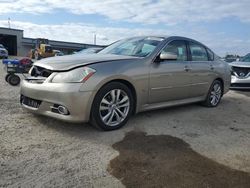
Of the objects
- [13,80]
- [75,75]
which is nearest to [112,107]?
[75,75]

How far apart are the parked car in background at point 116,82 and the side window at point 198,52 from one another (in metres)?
0.04

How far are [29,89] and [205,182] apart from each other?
114 inches

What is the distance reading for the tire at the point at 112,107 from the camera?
Answer: 4.30 metres

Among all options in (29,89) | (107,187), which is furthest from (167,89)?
(107,187)

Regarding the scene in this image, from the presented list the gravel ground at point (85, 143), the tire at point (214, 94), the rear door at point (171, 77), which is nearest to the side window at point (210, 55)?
the tire at point (214, 94)

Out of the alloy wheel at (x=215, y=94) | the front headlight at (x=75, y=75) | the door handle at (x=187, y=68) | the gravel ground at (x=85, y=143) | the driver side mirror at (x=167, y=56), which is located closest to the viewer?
the gravel ground at (x=85, y=143)

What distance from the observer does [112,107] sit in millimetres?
4523

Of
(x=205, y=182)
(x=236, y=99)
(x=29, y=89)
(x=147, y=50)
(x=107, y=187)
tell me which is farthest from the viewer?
(x=236, y=99)

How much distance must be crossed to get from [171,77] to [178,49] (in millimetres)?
721

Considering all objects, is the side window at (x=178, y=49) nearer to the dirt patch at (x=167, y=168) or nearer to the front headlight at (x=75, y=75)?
→ the front headlight at (x=75, y=75)

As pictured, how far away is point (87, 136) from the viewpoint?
4.23m

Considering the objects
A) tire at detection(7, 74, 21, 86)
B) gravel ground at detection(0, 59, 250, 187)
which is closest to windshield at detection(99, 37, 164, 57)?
gravel ground at detection(0, 59, 250, 187)

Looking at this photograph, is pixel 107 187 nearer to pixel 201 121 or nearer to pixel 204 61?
pixel 201 121

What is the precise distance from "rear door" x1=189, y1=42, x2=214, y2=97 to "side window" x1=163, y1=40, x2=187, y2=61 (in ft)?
0.77
